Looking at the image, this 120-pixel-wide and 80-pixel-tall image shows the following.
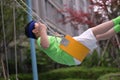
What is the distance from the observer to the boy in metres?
3.95

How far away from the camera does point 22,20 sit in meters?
12.3

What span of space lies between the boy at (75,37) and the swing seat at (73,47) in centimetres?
4

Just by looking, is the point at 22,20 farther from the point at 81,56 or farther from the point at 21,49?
the point at 81,56

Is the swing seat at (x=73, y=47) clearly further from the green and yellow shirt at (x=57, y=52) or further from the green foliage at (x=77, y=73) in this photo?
the green foliage at (x=77, y=73)

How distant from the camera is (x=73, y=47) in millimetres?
3986

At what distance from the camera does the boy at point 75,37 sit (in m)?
3.95


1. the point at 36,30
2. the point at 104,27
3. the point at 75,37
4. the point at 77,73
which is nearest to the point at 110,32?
the point at 104,27

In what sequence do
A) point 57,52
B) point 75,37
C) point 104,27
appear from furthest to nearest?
point 57,52 → point 75,37 → point 104,27

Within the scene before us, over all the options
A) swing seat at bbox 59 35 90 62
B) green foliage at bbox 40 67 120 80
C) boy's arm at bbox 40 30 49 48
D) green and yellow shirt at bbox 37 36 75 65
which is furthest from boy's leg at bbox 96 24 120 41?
green foliage at bbox 40 67 120 80

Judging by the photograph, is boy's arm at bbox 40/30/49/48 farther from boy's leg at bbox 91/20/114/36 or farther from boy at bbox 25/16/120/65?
boy's leg at bbox 91/20/114/36

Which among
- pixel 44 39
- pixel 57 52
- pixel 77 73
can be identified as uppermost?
pixel 44 39

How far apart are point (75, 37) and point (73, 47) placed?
0.13 m

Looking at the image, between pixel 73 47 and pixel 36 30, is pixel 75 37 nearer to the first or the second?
pixel 73 47

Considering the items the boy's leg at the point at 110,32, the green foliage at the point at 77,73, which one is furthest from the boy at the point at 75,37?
the green foliage at the point at 77,73
